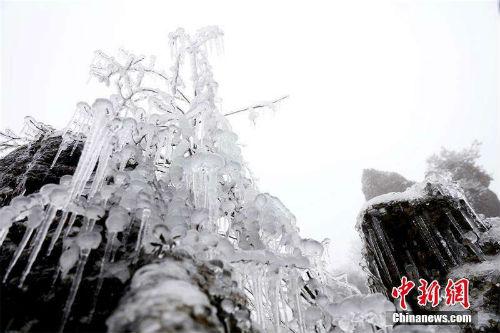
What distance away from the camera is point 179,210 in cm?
275

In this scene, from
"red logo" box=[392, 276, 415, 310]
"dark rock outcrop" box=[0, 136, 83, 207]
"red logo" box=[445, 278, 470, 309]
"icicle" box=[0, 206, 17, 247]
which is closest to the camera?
"icicle" box=[0, 206, 17, 247]

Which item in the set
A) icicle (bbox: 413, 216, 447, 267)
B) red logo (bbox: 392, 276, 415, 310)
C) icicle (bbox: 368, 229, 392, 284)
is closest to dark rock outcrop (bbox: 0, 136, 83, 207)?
red logo (bbox: 392, 276, 415, 310)

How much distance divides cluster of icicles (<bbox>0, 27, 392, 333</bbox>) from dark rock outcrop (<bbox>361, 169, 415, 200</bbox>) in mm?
16409

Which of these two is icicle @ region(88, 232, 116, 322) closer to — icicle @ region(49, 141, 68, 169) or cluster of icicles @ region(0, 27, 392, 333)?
cluster of icicles @ region(0, 27, 392, 333)

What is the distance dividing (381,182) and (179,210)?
18.4 meters

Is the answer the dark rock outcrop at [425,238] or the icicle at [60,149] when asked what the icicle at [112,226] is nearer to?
the icicle at [60,149]

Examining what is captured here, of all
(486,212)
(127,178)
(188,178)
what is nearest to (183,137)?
(188,178)

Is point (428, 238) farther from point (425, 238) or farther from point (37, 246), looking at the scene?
point (37, 246)

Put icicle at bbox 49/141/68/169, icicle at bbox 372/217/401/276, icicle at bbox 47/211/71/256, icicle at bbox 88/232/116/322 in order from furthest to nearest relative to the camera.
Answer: icicle at bbox 372/217/401/276 < icicle at bbox 49/141/68/169 < icicle at bbox 47/211/71/256 < icicle at bbox 88/232/116/322

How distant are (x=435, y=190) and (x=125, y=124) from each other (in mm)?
6151

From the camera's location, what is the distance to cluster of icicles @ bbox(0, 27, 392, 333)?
7.40 ft

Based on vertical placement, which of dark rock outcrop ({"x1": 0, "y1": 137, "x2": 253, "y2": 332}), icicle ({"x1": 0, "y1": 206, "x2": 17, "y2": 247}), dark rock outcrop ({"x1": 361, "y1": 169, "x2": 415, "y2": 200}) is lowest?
dark rock outcrop ({"x1": 0, "y1": 137, "x2": 253, "y2": 332})

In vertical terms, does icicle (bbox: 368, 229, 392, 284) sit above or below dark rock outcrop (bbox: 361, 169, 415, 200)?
below

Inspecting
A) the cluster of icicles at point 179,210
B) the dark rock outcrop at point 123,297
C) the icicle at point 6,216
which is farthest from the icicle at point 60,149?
the icicle at point 6,216
